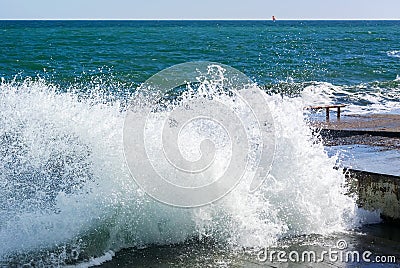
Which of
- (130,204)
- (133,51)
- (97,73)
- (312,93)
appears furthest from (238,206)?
(133,51)

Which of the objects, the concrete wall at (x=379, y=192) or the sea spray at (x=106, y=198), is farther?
the concrete wall at (x=379, y=192)

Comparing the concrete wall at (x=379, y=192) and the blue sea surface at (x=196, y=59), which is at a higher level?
the blue sea surface at (x=196, y=59)

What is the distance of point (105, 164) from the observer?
23.4ft

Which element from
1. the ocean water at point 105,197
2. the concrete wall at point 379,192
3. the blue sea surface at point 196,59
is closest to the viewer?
the ocean water at point 105,197

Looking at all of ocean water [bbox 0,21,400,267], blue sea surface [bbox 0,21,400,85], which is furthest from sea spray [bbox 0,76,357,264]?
blue sea surface [bbox 0,21,400,85]

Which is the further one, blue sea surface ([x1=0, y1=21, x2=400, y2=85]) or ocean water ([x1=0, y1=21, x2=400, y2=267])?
blue sea surface ([x1=0, y1=21, x2=400, y2=85])

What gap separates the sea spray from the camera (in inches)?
253

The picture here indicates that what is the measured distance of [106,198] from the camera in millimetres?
6832

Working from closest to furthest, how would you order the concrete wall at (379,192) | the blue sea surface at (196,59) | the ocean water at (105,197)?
the ocean water at (105,197), the concrete wall at (379,192), the blue sea surface at (196,59)

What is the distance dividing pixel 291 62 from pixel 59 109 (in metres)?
30.1

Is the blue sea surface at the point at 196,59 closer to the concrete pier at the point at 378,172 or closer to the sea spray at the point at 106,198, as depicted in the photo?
the concrete pier at the point at 378,172

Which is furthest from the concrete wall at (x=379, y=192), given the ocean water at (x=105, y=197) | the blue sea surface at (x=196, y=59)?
the blue sea surface at (x=196, y=59)

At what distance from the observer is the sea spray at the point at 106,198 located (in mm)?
6434

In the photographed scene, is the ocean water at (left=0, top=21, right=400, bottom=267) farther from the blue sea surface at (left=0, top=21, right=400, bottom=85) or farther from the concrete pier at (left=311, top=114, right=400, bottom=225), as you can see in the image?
the blue sea surface at (left=0, top=21, right=400, bottom=85)
